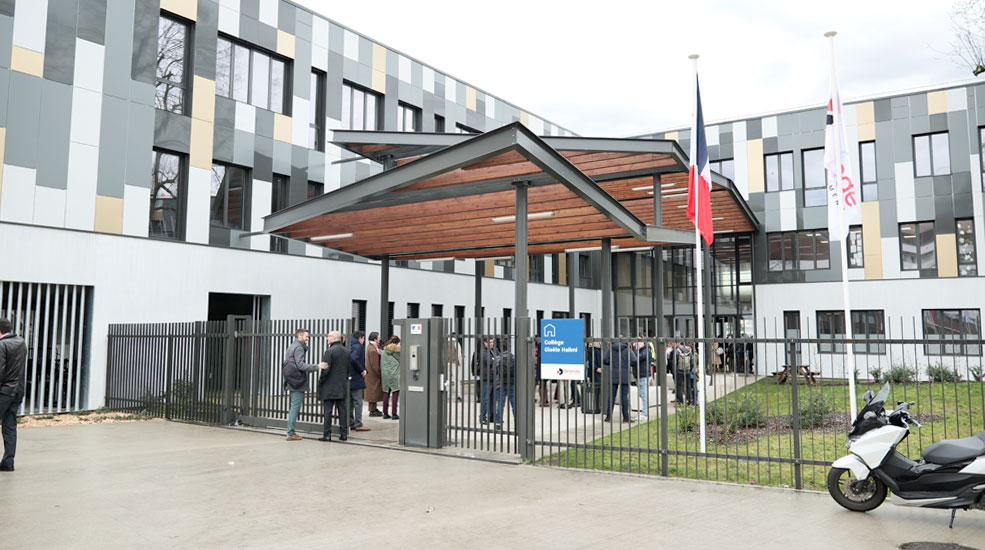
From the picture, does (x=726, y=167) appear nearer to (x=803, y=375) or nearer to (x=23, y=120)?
(x=803, y=375)

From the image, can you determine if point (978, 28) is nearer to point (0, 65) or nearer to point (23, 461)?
point (23, 461)

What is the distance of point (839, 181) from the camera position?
9.38 m

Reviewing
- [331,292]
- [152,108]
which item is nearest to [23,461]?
[152,108]

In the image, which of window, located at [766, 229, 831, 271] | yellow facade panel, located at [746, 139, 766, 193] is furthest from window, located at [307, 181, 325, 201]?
window, located at [766, 229, 831, 271]

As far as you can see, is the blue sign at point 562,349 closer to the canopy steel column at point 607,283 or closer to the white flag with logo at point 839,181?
the white flag with logo at point 839,181

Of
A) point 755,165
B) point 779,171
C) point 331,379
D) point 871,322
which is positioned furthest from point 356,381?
point 779,171

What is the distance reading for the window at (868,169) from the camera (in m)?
24.4

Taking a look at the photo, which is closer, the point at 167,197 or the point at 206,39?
the point at 167,197

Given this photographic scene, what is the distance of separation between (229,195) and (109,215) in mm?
3325

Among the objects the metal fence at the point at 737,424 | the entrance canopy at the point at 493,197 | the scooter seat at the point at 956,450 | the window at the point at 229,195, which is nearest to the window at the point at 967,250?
the entrance canopy at the point at 493,197

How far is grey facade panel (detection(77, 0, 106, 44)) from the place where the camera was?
14.9m

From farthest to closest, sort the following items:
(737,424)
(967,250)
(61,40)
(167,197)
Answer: (967,250)
(167,197)
(61,40)
(737,424)

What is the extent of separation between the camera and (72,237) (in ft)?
47.8

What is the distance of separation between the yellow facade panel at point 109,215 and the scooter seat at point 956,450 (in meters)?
15.6
